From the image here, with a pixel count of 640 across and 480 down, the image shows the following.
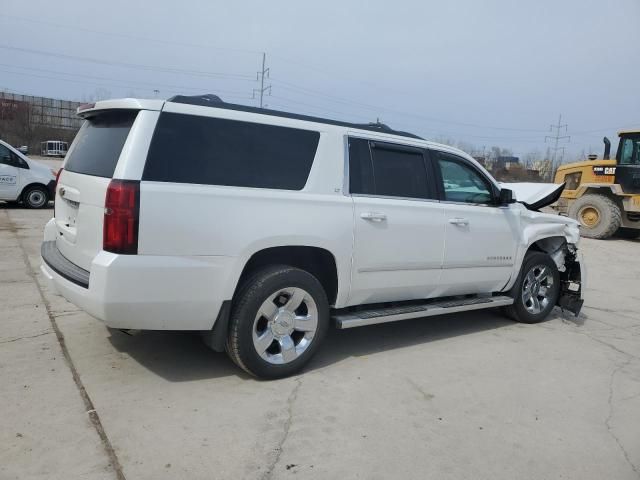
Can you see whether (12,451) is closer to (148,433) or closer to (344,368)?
(148,433)

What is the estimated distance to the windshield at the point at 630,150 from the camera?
14.5 m

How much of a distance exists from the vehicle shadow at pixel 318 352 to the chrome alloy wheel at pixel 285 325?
29 centimetres

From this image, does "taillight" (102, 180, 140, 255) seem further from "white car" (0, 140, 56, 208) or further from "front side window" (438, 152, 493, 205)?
"white car" (0, 140, 56, 208)

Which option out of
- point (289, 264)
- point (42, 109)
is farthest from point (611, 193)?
point (42, 109)

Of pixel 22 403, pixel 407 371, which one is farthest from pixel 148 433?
pixel 407 371

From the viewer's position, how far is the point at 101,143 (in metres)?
3.72

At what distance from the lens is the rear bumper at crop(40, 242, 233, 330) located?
125 inches

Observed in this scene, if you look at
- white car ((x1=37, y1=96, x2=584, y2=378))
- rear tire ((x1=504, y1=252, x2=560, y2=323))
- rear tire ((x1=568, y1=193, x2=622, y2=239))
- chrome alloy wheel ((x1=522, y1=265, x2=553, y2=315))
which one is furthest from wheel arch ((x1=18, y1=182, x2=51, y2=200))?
rear tire ((x1=568, y1=193, x2=622, y2=239))

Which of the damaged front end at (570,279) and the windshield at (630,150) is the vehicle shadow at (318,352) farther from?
the windshield at (630,150)

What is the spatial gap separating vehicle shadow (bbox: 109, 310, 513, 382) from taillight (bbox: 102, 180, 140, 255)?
118cm

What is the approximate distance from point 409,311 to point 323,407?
144cm

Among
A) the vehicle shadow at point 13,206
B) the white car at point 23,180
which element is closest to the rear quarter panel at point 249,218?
the white car at point 23,180

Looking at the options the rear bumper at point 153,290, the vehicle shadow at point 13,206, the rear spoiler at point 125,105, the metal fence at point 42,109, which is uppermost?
the metal fence at point 42,109

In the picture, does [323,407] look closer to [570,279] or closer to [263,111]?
[263,111]
